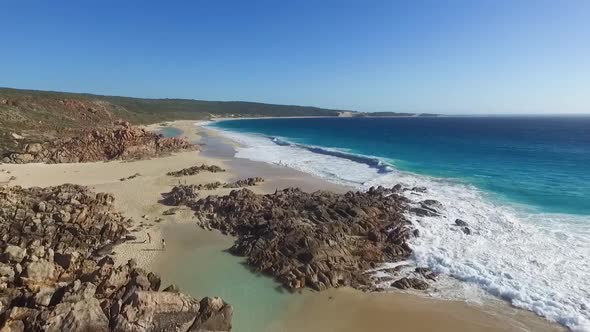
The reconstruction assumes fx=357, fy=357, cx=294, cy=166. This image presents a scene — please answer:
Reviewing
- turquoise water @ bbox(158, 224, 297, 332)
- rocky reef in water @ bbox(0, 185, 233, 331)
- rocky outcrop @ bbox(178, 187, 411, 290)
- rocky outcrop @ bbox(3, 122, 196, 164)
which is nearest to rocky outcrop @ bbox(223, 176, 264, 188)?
rocky outcrop @ bbox(178, 187, 411, 290)

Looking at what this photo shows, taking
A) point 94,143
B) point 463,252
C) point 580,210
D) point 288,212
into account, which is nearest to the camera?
point 463,252

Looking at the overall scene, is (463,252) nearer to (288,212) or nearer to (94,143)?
(288,212)

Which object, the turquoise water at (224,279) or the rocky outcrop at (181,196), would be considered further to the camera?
the rocky outcrop at (181,196)

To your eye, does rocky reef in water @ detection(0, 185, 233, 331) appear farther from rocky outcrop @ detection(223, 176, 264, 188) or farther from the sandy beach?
rocky outcrop @ detection(223, 176, 264, 188)

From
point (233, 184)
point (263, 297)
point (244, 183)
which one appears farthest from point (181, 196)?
point (263, 297)

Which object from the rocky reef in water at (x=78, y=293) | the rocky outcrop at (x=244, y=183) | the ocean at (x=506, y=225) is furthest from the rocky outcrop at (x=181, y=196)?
the ocean at (x=506, y=225)

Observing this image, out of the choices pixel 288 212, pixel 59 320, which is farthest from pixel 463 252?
pixel 59 320

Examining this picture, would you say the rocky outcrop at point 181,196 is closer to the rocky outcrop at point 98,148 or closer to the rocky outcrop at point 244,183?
the rocky outcrop at point 244,183
